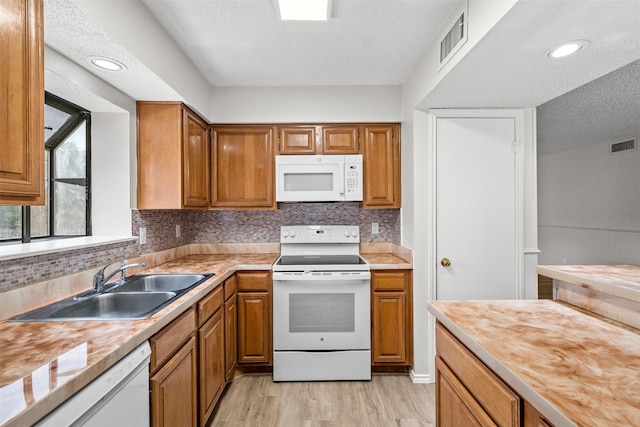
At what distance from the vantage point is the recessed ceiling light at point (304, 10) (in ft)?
5.42

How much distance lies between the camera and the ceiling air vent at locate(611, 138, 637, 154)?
5.09m

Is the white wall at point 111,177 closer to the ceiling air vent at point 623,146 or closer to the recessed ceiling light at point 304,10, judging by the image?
the recessed ceiling light at point 304,10

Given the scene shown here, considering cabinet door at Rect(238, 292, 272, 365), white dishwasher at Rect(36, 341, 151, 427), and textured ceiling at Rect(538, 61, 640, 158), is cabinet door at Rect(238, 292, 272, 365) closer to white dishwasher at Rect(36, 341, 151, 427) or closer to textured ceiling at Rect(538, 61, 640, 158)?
white dishwasher at Rect(36, 341, 151, 427)

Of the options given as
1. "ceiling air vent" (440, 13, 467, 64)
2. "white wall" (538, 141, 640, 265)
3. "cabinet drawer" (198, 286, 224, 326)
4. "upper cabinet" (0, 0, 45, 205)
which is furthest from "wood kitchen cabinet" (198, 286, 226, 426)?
"white wall" (538, 141, 640, 265)

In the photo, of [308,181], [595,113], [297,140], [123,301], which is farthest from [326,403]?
[595,113]

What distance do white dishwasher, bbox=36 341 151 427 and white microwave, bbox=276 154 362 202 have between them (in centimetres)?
180

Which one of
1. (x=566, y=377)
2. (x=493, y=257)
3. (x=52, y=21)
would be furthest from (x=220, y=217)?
(x=566, y=377)

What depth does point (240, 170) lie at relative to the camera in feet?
9.43

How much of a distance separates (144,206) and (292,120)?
139cm

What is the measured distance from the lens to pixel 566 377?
79 centimetres

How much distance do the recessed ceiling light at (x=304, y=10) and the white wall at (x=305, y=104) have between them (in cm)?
103

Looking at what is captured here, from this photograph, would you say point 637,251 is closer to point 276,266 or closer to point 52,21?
point 276,266

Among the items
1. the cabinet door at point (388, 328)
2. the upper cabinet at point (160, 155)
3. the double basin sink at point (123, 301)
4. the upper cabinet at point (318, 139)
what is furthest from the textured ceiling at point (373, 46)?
the cabinet door at point (388, 328)

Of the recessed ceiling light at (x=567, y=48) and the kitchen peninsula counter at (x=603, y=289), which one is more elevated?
the recessed ceiling light at (x=567, y=48)
